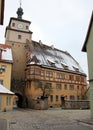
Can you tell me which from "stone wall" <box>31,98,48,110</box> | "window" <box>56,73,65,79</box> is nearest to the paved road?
"stone wall" <box>31,98,48,110</box>

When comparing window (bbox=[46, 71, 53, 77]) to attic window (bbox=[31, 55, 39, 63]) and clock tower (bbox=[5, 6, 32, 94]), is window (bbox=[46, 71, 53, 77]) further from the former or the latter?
clock tower (bbox=[5, 6, 32, 94])

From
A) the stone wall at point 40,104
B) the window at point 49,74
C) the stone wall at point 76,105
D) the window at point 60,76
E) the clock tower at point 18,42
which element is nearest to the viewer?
the stone wall at point 76,105

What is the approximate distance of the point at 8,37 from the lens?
50.8m

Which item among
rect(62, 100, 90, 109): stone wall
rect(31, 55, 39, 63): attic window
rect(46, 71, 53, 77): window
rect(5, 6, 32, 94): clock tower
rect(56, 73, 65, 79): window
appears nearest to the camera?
rect(62, 100, 90, 109): stone wall

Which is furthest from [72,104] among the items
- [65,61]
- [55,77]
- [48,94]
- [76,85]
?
[65,61]

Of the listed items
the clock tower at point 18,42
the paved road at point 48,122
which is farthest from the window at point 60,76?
the paved road at point 48,122

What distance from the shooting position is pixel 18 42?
5159cm

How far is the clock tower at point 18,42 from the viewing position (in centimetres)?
4875

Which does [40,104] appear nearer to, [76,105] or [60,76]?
[76,105]

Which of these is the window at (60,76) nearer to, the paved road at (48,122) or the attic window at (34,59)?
the attic window at (34,59)

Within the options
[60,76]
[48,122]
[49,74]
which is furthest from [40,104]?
[48,122]

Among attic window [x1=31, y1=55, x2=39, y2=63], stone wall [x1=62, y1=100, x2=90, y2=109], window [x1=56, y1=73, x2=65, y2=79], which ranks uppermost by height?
attic window [x1=31, y1=55, x2=39, y2=63]

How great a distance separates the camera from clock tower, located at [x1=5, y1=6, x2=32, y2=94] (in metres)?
48.8

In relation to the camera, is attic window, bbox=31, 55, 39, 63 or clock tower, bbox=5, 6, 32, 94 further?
clock tower, bbox=5, 6, 32, 94
